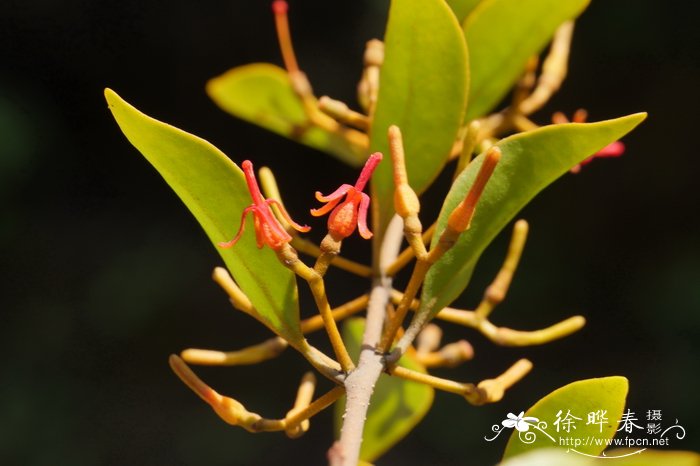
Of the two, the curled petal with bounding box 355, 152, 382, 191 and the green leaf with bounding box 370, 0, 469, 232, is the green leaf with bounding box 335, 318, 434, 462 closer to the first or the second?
the green leaf with bounding box 370, 0, 469, 232

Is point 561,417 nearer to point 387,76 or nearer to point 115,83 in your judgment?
point 387,76

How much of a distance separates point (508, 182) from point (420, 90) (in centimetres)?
8

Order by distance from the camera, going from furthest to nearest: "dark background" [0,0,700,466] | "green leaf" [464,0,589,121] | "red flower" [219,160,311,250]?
"dark background" [0,0,700,466] → "green leaf" [464,0,589,121] → "red flower" [219,160,311,250]

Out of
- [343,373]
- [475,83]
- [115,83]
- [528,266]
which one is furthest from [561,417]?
[115,83]

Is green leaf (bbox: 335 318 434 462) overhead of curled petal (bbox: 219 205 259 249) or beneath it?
overhead

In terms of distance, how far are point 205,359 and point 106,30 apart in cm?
128

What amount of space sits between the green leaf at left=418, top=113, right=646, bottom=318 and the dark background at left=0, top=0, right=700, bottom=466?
1072mm

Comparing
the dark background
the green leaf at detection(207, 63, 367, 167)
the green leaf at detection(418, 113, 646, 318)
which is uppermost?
the dark background

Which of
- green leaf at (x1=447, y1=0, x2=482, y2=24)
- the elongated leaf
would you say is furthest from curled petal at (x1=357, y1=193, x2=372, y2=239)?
green leaf at (x1=447, y1=0, x2=482, y2=24)

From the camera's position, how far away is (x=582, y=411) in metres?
0.35

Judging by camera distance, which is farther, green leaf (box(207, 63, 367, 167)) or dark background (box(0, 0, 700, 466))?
dark background (box(0, 0, 700, 466))

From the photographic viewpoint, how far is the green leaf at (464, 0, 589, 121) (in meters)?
0.47

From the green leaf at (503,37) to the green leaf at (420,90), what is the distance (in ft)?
0.28

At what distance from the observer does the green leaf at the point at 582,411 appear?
34 centimetres
